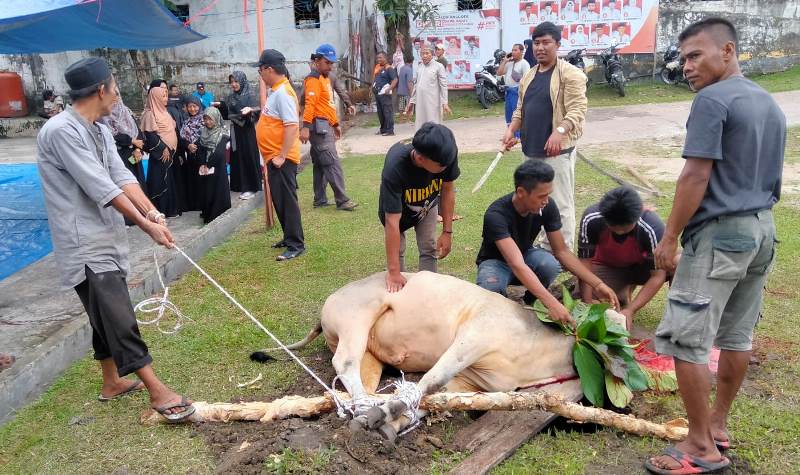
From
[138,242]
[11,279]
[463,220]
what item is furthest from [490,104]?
[11,279]

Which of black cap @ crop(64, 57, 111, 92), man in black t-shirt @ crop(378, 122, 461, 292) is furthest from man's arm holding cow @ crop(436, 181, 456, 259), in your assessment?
black cap @ crop(64, 57, 111, 92)

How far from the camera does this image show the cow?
3924 millimetres

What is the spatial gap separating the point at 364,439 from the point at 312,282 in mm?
3066

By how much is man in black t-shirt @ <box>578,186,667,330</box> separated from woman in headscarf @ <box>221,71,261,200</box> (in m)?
5.79

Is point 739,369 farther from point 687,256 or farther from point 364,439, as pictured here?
point 364,439

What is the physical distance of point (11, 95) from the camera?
1856 cm

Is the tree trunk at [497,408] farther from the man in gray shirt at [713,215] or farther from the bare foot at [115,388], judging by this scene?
the bare foot at [115,388]

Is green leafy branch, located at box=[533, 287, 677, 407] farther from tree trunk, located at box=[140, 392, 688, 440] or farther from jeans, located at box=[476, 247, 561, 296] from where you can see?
jeans, located at box=[476, 247, 561, 296]

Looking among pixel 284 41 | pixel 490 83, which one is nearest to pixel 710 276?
pixel 490 83

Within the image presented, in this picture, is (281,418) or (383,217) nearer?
(281,418)

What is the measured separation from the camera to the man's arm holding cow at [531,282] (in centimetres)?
407

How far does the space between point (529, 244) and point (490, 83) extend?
13.5 meters

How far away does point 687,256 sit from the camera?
322 centimetres

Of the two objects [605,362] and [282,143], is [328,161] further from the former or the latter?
[605,362]
